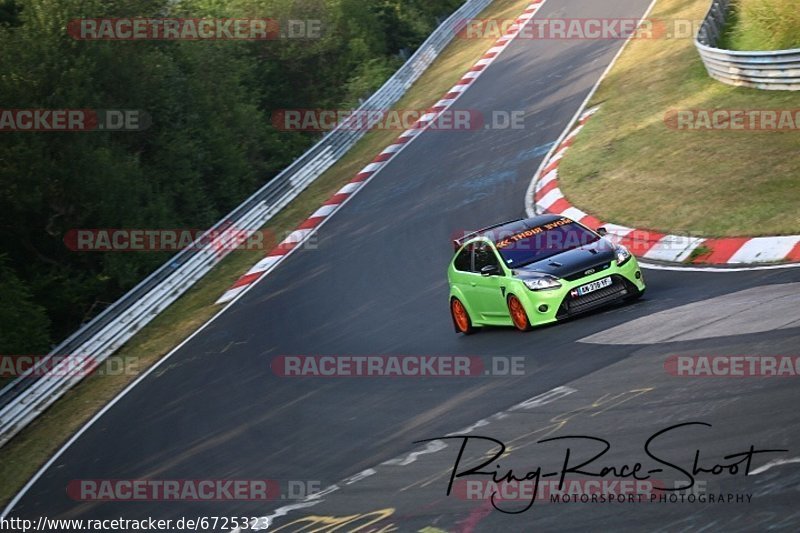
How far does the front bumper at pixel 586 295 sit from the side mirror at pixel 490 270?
900mm

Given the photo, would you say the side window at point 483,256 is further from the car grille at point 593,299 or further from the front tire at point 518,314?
the car grille at point 593,299

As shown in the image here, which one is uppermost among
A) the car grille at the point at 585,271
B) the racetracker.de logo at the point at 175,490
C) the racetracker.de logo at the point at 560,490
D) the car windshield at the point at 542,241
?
the car windshield at the point at 542,241

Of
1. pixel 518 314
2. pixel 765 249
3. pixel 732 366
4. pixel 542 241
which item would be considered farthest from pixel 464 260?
pixel 732 366

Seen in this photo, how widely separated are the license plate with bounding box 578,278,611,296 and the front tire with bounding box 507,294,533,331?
77 cm

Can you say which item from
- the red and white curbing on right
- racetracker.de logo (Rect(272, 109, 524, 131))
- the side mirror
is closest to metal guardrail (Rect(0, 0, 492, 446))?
racetracker.de logo (Rect(272, 109, 524, 131))

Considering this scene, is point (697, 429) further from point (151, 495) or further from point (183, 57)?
point (183, 57)

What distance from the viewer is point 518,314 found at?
14156mm

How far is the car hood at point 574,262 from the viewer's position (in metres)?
13.6

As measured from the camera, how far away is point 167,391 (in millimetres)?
17172

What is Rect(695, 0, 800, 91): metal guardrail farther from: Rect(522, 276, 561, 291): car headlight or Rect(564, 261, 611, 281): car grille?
Rect(522, 276, 561, 291): car headlight

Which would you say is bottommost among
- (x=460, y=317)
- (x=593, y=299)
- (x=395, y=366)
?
(x=395, y=366)

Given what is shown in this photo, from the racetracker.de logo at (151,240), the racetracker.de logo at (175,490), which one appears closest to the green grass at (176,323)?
the racetracker.de logo at (151,240)

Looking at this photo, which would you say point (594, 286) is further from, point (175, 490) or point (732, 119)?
point (732, 119)

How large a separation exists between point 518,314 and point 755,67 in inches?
427
